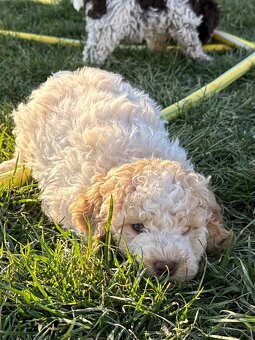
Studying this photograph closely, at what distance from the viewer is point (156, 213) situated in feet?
8.25

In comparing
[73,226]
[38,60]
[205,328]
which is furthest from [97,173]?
[38,60]

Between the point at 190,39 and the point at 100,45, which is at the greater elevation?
the point at 190,39

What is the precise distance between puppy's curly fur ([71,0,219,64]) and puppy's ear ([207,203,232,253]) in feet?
10.3

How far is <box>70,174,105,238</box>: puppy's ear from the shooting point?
2.69 m

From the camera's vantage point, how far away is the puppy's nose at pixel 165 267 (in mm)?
2453

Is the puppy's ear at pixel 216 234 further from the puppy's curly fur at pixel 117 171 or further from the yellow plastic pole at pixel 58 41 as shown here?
the yellow plastic pole at pixel 58 41

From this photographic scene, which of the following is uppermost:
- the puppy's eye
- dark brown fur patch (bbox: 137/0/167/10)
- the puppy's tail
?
dark brown fur patch (bbox: 137/0/167/10)

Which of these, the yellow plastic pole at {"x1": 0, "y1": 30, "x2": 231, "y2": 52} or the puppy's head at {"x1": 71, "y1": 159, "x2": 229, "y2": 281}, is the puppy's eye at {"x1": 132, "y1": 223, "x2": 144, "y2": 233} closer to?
the puppy's head at {"x1": 71, "y1": 159, "x2": 229, "y2": 281}

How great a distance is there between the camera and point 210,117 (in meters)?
4.35

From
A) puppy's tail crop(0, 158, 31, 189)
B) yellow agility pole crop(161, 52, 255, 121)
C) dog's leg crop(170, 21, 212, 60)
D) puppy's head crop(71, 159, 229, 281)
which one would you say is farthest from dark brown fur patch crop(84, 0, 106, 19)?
puppy's head crop(71, 159, 229, 281)

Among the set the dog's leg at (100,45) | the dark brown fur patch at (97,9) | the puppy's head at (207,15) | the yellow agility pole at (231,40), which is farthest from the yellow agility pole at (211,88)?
the dark brown fur patch at (97,9)

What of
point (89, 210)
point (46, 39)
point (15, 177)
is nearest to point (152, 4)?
point (46, 39)

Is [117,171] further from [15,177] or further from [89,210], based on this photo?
[15,177]

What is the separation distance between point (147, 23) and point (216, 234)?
10.6 ft
